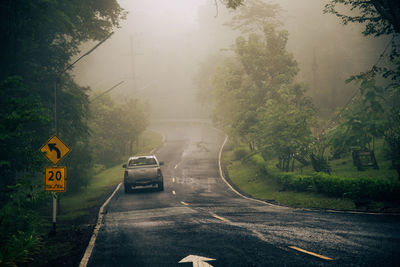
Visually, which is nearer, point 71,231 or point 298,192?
point 71,231

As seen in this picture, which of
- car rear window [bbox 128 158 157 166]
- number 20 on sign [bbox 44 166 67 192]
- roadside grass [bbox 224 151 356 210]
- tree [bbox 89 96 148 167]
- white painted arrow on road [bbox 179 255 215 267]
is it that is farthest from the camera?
tree [bbox 89 96 148 167]

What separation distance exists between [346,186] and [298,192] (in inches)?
154

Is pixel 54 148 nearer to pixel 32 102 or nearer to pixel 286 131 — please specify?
pixel 32 102

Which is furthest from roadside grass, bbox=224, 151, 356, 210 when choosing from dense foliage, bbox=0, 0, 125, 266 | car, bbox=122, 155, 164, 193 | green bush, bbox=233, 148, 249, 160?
dense foliage, bbox=0, 0, 125, 266

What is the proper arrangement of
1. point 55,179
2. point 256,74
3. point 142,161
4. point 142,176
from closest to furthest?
1. point 55,179
2. point 142,176
3. point 142,161
4. point 256,74

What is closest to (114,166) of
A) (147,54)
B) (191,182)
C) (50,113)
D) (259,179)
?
(191,182)

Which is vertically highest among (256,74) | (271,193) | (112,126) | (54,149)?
(256,74)

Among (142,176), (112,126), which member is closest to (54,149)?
(142,176)

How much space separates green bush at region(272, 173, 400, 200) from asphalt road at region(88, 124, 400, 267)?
8.81 ft

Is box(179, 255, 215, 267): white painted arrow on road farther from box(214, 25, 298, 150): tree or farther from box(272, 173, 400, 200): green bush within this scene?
box(214, 25, 298, 150): tree

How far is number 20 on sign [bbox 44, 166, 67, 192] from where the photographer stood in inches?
428

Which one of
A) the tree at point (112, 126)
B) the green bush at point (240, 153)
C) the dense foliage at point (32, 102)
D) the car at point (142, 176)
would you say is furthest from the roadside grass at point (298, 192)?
the tree at point (112, 126)

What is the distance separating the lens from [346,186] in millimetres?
15516

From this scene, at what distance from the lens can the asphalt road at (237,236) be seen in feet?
23.8
